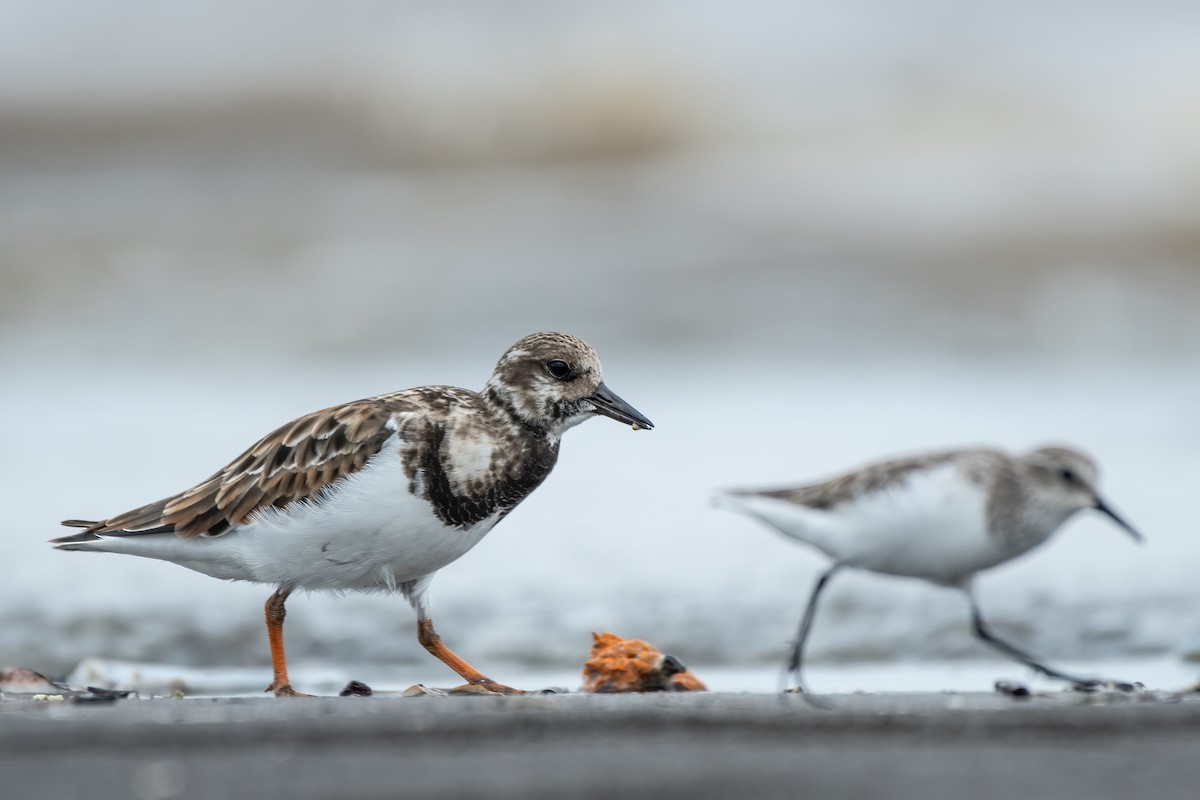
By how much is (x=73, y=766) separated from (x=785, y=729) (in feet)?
4.07

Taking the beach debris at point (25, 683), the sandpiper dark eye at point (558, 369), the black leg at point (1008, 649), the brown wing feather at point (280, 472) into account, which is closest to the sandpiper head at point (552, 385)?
the sandpiper dark eye at point (558, 369)

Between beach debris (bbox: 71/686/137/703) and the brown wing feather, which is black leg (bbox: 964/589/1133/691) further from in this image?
beach debris (bbox: 71/686/137/703)

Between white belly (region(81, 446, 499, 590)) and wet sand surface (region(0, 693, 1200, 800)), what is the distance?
0.64 metres

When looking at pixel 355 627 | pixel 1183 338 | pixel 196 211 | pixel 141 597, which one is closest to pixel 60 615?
pixel 141 597

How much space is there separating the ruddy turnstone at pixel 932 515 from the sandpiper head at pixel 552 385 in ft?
4.16

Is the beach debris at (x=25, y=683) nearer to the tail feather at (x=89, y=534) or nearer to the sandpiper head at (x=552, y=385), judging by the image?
the tail feather at (x=89, y=534)

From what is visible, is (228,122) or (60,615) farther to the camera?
(228,122)

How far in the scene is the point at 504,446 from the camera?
3.86m

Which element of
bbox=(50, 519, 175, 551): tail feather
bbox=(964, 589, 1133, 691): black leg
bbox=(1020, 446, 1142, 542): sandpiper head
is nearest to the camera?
bbox=(50, 519, 175, 551): tail feather

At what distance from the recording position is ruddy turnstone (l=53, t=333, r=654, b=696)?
3.69 meters

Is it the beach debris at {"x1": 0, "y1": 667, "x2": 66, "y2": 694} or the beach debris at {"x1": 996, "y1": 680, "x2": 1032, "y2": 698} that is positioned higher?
the beach debris at {"x1": 996, "y1": 680, "x2": 1032, "y2": 698}

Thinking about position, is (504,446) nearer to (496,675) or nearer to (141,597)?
(496,675)

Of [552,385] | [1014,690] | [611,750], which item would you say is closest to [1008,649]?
[1014,690]

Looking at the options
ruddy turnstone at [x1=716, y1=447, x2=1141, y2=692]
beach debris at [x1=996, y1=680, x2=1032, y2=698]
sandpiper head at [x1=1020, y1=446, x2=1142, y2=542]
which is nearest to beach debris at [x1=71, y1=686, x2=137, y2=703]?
beach debris at [x1=996, y1=680, x2=1032, y2=698]
